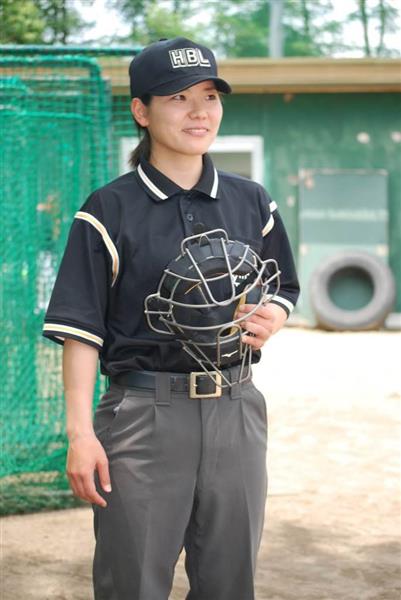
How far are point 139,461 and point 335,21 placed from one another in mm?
27195

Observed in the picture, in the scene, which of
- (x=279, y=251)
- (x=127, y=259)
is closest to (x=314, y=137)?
(x=279, y=251)

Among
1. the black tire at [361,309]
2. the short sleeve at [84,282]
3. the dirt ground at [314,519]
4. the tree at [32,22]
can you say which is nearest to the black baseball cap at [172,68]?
the short sleeve at [84,282]

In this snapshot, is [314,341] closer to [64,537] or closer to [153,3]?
[64,537]

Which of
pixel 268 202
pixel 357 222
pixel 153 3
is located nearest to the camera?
pixel 268 202

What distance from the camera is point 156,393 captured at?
7.75ft

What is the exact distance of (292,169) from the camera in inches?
499

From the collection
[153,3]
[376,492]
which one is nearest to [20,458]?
[376,492]

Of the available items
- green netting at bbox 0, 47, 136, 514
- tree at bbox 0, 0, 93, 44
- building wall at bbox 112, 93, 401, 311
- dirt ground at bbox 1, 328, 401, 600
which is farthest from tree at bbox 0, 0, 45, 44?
green netting at bbox 0, 47, 136, 514

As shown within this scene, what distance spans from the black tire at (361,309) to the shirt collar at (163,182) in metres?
9.83

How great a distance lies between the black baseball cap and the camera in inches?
94.2

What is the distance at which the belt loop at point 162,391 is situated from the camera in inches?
93.0

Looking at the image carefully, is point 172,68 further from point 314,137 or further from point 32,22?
point 32,22

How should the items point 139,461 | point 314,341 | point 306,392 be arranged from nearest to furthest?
point 139,461, point 306,392, point 314,341

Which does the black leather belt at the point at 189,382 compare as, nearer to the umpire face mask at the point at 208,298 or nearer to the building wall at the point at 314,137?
the umpire face mask at the point at 208,298
